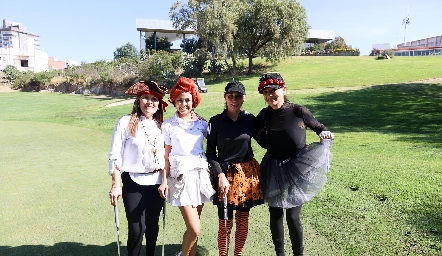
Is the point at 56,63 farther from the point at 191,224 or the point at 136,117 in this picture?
the point at 191,224

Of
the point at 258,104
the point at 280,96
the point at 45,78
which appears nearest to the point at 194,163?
the point at 280,96

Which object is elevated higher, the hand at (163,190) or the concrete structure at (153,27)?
the concrete structure at (153,27)

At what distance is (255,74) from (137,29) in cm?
2908

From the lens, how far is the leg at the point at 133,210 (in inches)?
116

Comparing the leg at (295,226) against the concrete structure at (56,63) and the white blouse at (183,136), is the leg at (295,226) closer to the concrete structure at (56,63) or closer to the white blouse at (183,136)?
the white blouse at (183,136)

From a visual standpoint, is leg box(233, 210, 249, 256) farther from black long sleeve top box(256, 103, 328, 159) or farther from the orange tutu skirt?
black long sleeve top box(256, 103, 328, 159)

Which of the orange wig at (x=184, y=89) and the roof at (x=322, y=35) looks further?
the roof at (x=322, y=35)

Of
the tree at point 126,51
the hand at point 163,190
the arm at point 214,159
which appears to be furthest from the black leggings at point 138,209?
the tree at point 126,51

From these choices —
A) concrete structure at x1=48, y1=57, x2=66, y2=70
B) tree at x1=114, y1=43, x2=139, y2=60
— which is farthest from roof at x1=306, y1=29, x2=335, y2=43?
concrete structure at x1=48, y1=57, x2=66, y2=70

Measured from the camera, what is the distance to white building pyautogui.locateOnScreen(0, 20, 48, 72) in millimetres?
62344

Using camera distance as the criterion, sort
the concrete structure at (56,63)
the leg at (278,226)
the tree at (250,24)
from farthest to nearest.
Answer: the concrete structure at (56,63) < the tree at (250,24) < the leg at (278,226)

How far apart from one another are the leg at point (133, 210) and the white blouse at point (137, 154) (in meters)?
0.07

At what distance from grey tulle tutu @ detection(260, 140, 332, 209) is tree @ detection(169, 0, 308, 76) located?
87.3 feet

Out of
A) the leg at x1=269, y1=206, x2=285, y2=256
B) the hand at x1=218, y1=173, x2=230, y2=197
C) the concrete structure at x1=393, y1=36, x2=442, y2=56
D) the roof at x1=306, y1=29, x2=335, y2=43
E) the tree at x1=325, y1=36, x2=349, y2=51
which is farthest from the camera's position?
the roof at x1=306, y1=29, x2=335, y2=43
